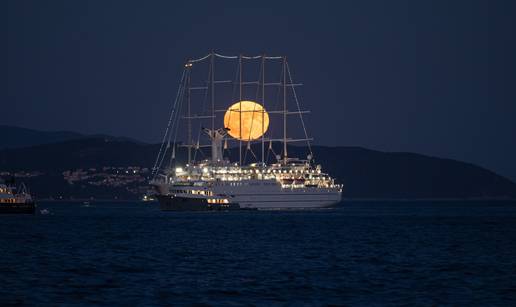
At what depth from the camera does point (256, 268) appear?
164 ft

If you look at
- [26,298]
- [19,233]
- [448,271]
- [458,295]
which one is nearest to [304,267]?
[448,271]

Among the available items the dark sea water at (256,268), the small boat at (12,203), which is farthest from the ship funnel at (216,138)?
the dark sea water at (256,268)

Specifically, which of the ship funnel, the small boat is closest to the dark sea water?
the small boat

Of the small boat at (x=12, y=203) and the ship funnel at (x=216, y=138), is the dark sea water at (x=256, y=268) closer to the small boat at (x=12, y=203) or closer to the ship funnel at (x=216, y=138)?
the small boat at (x=12, y=203)

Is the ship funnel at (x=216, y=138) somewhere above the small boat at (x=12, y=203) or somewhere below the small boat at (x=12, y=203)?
above

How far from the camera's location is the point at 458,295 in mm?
39719

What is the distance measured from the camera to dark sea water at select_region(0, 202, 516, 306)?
3891 cm

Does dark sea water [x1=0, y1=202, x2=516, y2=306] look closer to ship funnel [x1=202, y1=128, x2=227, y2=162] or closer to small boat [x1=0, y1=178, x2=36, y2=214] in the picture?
small boat [x1=0, y1=178, x2=36, y2=214]

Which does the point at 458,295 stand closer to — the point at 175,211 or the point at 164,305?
the point at 164,305

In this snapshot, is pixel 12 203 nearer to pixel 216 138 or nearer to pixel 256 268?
pixel 216 138

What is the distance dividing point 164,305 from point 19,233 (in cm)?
4526

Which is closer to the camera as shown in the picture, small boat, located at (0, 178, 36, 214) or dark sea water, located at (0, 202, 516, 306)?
dark sea water, located at (0, 202, 516, 306)

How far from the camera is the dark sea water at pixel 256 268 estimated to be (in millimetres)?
38906

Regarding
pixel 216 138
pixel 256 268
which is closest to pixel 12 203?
pixel 216 138
